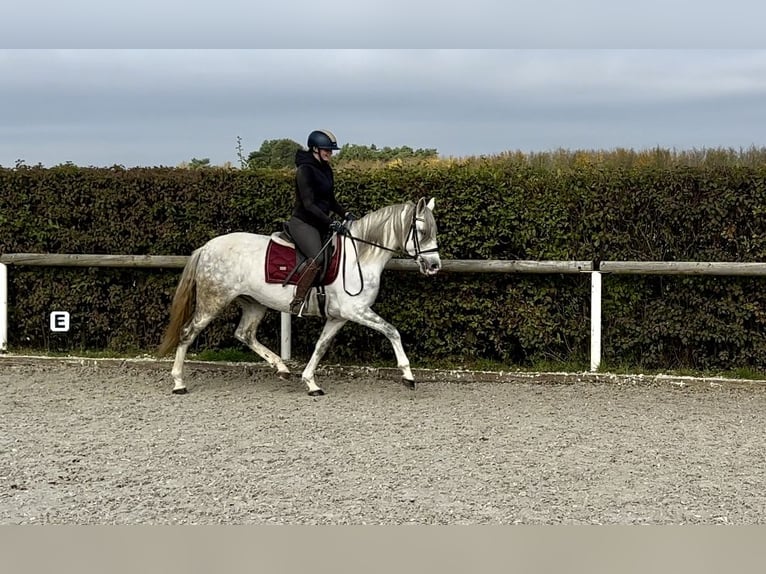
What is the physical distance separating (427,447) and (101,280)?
542cm

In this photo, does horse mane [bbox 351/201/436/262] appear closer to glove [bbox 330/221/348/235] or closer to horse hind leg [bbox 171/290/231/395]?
→ glove [bbox 330/221/348/235]

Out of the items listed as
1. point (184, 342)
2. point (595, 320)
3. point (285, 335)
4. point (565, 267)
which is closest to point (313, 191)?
point (184, 342)

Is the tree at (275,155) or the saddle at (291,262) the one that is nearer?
the saddle at (291,262)

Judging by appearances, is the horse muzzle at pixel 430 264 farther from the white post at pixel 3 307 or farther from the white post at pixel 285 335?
the white post at pixel 3 307

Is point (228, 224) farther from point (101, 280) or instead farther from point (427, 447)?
point (427, 447)

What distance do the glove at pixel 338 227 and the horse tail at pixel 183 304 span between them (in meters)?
1.40

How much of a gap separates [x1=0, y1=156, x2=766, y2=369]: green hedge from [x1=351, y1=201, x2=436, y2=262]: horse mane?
1.10 m

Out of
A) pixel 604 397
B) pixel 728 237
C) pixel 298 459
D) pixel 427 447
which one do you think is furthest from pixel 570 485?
pixel 728 237

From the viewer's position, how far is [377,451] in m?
6.14

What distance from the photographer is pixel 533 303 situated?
920 cm

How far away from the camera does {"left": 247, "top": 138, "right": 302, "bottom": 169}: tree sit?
11025 millimetres

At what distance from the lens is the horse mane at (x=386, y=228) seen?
811 cm

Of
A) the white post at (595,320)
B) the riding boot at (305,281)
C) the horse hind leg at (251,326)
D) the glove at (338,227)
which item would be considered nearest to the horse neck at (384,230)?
the glove at (338,227)

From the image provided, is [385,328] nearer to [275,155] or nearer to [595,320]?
[595,320]
